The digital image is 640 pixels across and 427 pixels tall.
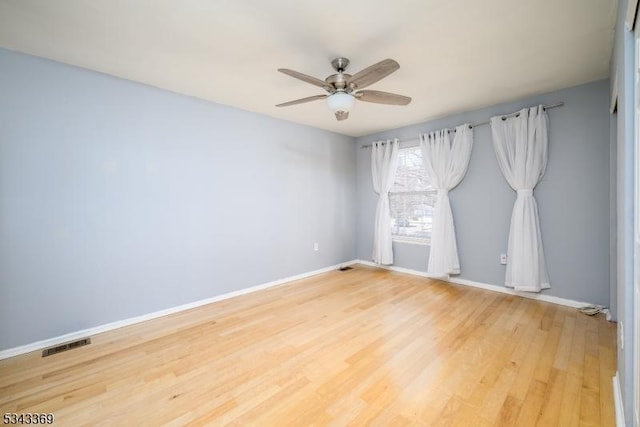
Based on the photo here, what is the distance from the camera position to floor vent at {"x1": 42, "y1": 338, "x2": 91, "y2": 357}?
211cm

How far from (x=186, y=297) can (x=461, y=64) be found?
370 centimetres

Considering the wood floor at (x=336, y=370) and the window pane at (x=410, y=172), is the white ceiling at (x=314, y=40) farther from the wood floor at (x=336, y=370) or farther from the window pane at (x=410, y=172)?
the wood floor at (x=336, y=370)

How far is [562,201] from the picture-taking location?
2.92 metres

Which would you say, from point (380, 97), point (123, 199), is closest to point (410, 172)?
point (380, 97)

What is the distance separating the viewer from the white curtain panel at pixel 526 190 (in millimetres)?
3006

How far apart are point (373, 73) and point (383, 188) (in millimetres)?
2802

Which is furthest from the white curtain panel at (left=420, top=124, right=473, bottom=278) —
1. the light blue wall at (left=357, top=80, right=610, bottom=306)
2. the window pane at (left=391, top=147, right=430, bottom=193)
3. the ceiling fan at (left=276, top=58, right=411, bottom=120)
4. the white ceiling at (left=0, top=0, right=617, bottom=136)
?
the ceiling fan at (left=276, top=58, right=411, bottom=120)

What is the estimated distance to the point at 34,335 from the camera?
2152 millimetres

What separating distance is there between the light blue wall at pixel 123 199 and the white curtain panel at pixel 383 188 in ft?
5.15

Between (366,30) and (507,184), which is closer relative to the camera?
(366,30)

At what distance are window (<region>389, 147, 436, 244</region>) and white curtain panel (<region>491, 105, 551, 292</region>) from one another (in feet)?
3.60

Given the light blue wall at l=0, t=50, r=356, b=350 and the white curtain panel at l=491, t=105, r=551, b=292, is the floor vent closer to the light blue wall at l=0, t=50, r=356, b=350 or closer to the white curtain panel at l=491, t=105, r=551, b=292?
the light blue wall at l=0, t=50, r=356, b=350

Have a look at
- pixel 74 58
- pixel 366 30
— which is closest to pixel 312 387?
pixel 366 30

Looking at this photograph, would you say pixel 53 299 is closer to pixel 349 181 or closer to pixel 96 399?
pixel 96 399
